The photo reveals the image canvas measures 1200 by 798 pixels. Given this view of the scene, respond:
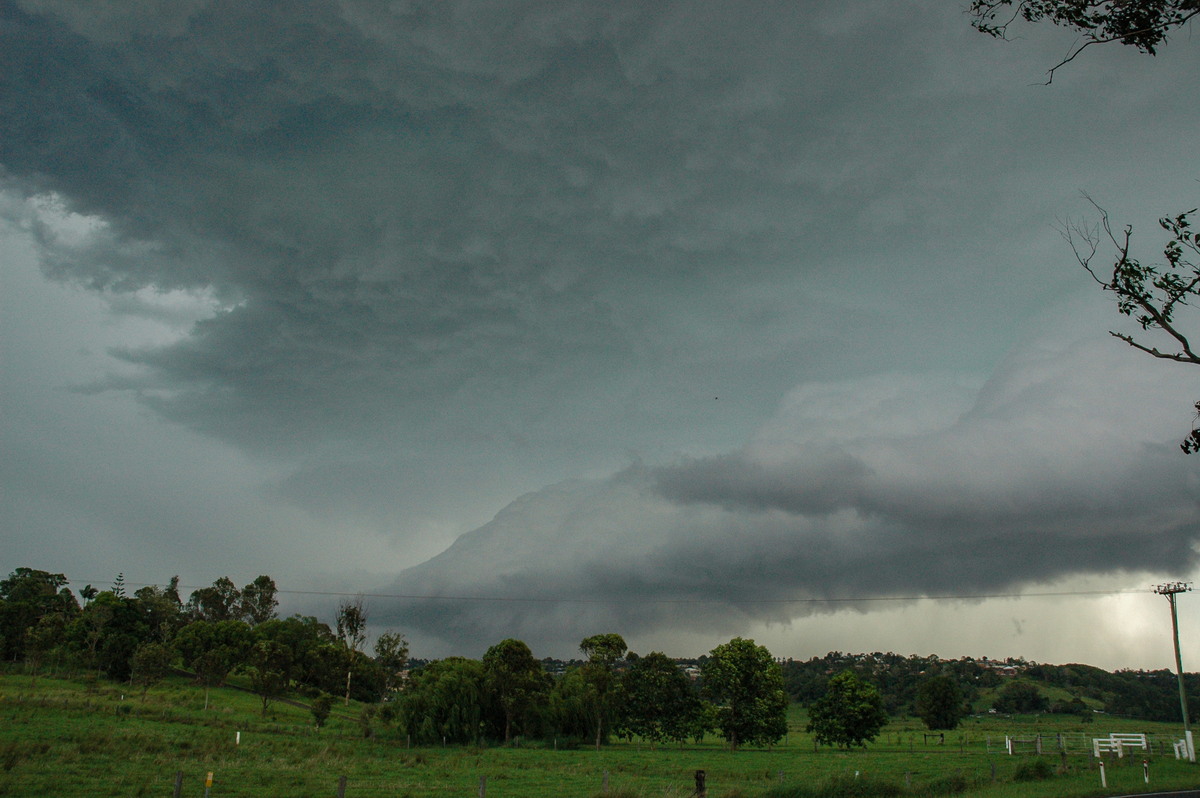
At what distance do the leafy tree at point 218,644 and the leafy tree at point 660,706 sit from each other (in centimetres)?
5478

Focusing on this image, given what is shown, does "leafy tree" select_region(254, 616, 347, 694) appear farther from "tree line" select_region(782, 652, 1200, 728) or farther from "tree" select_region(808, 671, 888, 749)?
"tree line" select_region(782, 652, 1200, 728)

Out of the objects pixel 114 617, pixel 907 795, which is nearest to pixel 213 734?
pixel 907 795

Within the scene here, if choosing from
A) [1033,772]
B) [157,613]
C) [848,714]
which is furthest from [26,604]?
[1033,772]

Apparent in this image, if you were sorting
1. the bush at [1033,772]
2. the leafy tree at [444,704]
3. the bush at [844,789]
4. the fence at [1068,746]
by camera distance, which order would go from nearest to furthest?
the bush at [844,789]
the bush at [1033,772]
the fence at [1068,746]
the leafy tree at [444,704]

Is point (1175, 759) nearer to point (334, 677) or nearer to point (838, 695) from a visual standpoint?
point (838, 695)

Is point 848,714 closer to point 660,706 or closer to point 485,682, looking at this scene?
point 660,706

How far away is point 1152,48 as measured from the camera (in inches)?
545

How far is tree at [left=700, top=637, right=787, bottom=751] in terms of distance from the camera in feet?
263

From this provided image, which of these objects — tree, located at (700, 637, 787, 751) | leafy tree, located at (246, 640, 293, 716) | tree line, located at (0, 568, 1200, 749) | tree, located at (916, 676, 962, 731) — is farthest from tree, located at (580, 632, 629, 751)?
tree, located at (916, 676, 962, 731)

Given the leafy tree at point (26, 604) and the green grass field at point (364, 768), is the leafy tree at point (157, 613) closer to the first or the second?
the leafy tree at point (26, 604)

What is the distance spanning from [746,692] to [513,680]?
26385 mm

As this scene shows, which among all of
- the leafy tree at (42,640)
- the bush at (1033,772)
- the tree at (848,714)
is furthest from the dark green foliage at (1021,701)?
the leafy tree at (42,640)

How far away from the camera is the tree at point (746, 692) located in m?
80.1

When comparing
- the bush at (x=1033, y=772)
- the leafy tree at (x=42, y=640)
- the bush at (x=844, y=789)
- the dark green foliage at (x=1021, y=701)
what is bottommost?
the dark green foliage at (x=1021, y=701)
